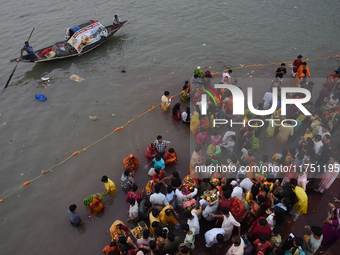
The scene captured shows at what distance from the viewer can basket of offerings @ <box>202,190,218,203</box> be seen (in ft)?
18.9

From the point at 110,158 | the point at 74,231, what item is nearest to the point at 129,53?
the point at 110,158

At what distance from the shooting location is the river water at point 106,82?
6.90 metres

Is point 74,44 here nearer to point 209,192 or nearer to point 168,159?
point 168,159

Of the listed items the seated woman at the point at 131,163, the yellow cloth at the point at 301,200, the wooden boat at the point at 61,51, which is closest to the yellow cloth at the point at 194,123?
the seated woman at the point at 131,163

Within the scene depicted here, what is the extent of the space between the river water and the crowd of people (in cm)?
82

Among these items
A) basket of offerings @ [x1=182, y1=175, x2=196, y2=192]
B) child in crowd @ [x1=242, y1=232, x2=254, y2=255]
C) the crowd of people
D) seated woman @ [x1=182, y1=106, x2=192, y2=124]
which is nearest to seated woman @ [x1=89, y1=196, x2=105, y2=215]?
the crowd of people

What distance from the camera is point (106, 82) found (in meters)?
12.0

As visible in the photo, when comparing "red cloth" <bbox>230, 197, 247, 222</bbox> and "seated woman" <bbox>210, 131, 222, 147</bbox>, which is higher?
"seated woman" <bbox>210, 131, 222, 147</bbox>

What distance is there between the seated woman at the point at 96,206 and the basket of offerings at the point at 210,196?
315 centimetres

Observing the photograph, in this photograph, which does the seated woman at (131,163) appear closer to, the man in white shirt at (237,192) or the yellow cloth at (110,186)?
the yellow cloth at (110,186)

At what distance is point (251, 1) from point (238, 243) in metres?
20.2

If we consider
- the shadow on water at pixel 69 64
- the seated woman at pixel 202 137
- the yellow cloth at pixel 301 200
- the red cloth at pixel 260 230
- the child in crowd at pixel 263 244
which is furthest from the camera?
the shadow on water at pixel 69 64

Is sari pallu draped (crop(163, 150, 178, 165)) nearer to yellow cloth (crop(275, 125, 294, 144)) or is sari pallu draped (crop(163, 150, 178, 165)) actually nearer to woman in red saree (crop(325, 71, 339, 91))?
yellow cloth (crop(275, 125, 294, 144))

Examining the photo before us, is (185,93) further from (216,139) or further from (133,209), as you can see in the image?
(133,209)
